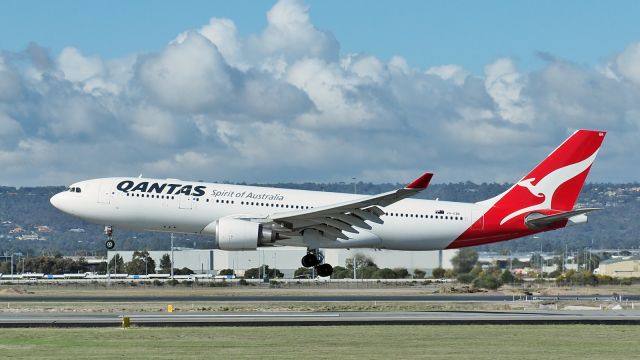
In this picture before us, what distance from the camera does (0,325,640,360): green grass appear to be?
1389 inches

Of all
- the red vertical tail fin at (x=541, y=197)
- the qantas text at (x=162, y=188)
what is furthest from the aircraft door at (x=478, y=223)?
the qantas text at (x=162, y=188)

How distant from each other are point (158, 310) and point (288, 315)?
331 inches

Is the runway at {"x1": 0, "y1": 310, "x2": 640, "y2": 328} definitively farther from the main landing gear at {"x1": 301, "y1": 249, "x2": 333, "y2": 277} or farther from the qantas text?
the qantas text

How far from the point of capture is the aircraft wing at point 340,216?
54188 millimetres

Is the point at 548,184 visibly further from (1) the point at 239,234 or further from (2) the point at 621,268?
(2) the point at 621,268

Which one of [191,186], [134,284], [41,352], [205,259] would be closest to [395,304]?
[191,186]

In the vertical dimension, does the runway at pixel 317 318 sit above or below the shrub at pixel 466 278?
below

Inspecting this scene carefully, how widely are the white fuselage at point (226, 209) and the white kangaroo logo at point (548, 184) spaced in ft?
8.54

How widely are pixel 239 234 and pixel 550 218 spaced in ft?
51.2

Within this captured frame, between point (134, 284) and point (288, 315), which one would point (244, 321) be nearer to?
point (288, 315)

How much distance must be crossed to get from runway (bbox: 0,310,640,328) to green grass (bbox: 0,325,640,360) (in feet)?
6.70

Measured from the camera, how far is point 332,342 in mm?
39312

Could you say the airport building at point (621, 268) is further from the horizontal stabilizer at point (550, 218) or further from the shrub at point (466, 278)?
the horizontal stabilizer at point (550, 218)

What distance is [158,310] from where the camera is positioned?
58.5 m
